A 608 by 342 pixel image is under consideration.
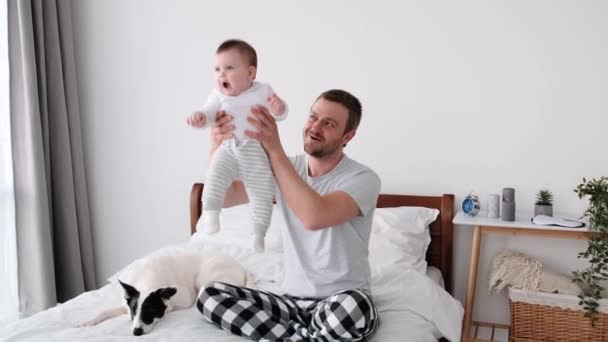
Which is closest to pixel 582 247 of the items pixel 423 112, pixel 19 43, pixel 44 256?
pixel 423 112

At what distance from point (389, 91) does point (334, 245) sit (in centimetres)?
138

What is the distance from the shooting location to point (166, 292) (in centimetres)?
192

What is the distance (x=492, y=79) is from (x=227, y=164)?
1750 millimetres

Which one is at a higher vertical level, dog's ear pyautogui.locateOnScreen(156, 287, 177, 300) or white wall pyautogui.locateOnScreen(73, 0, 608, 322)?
white wall pyautogui.locateOnScreen(73, 0, 608, 322)

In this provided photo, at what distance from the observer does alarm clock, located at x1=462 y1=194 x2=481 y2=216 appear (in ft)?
8.89

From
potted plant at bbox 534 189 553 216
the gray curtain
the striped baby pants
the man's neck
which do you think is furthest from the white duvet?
the gray curtain

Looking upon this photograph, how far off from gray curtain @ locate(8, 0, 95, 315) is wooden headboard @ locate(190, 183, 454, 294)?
1942 millimetres

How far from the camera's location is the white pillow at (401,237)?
8.30 ft

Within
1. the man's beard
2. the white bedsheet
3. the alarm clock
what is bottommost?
the white bedsheet

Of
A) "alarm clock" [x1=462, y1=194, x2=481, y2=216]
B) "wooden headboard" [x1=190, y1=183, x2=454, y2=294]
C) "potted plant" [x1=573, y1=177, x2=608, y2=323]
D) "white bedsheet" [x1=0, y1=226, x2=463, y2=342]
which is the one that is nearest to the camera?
"white bedsheet" [x1=0, y1=226, x2=463, y2=342]

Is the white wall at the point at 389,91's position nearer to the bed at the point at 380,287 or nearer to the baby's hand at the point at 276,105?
the bed at the point at 380,287

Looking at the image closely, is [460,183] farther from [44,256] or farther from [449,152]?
[44,256]

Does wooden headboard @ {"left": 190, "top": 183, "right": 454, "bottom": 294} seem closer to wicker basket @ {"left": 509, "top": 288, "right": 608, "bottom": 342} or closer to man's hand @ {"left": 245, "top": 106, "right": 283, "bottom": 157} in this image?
wicker basket @ {"left": 509, "top": 288, "right": 608, "bottom": 342}

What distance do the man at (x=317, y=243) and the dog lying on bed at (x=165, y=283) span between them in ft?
0.54
